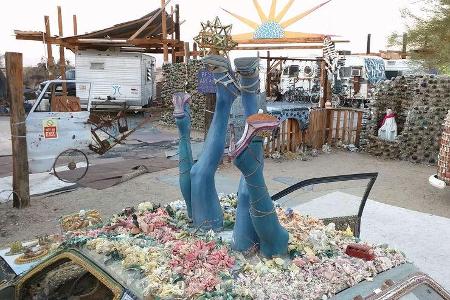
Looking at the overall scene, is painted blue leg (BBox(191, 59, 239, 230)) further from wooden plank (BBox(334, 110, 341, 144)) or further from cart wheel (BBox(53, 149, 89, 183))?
wooden plank (BBox(334, 110, 341, 144))

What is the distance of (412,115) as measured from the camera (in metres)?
11.8

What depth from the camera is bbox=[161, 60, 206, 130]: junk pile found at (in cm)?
1730

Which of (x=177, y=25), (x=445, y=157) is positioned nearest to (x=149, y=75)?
(x=177, y=25)

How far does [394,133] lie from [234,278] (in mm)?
11502

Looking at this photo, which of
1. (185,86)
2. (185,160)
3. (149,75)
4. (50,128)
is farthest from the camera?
(149,75)

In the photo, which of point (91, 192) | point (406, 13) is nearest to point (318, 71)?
point (406, 13)

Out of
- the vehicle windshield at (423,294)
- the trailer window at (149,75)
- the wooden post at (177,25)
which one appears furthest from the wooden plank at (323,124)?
the vehicle windshield at (423,294)

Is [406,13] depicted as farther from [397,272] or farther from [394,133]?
[397,272]

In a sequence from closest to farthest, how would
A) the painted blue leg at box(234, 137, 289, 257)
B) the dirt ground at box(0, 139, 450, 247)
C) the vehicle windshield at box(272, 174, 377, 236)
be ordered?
the painted blue leg at box(234, 137, 289, 257) < the vehicle windshield at box(272, 174, 377, 236) < the dirt ground at box(0, 139, 450, 247)

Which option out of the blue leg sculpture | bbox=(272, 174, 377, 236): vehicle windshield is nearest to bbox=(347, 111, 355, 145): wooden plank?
bbox=(272, 174, 377, 236): vehicle windshield

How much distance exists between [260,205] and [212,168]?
0.99 m

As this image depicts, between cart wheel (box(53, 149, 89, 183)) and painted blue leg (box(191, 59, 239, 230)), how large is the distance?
20.3 ft

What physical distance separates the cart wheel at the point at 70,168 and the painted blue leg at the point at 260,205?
7140 mm

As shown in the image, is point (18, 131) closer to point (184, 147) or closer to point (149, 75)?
point (184, 147)
